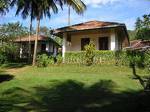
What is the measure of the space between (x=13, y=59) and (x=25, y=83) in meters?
21.5

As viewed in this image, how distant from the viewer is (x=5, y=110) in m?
13.4

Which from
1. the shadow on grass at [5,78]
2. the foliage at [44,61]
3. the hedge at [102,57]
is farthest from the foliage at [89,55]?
the shadow on grass at [5,78]

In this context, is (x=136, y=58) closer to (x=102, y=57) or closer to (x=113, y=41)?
(x=102, y=57)

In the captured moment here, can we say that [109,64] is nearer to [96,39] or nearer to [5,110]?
[96,39]

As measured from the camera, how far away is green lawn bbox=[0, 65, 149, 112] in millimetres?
14133

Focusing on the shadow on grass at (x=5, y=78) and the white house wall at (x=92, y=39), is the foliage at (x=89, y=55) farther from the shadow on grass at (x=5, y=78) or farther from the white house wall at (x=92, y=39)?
the shadow on grass at (x=5, y=78)

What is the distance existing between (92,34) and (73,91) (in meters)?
15.6

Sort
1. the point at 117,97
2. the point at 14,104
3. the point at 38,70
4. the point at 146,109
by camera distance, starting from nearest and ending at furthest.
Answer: the point at 146,109 → the point at 14,104 → the point at 117,97 → the point at 38,70

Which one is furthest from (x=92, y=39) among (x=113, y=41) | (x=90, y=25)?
(x=113, y=41)

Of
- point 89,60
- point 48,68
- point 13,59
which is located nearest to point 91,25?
point 89,60

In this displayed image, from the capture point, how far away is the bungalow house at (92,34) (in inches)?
A: 1221

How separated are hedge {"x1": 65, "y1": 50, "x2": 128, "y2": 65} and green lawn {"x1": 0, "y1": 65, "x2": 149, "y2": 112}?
1.37 metres

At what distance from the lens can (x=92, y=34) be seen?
1310 inches

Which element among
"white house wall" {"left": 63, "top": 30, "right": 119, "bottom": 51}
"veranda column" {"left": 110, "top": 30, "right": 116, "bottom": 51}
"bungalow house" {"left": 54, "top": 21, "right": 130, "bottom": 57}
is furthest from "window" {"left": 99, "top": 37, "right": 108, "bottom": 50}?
"veranda column" {"left": 110, "top": 30, "right": 116, "bottom": 51}
